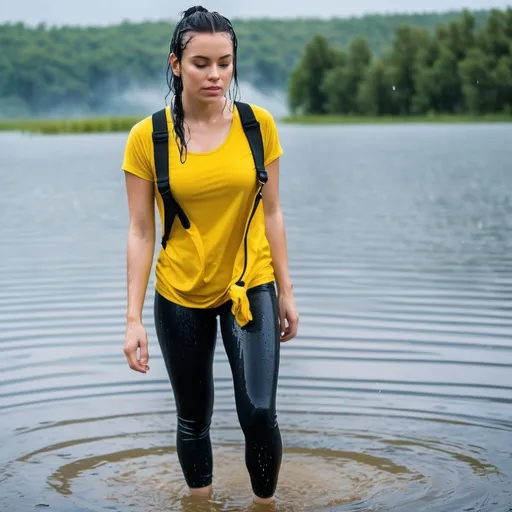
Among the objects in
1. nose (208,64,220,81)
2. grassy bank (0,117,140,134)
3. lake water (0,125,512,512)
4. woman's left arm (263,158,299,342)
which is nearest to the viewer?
nose (208,64,220,81)

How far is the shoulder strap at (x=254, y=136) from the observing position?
539cm

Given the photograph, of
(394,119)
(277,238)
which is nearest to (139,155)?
(277,238)

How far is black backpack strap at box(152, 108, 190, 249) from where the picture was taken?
5336mm

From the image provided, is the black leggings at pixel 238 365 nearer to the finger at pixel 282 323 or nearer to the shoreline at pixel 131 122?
the finger at pixel 282 323

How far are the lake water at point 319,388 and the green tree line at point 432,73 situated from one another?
104328mm

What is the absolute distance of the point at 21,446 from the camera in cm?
766

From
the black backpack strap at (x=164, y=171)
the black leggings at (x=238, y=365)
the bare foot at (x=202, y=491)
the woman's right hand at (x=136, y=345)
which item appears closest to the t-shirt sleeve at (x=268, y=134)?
the black backpack strap at (x=164, y=171)

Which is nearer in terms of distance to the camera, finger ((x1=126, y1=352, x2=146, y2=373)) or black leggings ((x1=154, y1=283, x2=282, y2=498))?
black leggings ((x1=154, y1=283, x2=282, y2=498))

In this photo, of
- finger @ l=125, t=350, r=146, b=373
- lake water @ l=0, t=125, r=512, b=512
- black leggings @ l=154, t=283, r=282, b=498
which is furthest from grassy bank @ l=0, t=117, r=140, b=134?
finger @ l=125, t=350, r=146, b=373

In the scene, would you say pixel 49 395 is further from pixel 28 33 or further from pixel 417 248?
pixel 28 33

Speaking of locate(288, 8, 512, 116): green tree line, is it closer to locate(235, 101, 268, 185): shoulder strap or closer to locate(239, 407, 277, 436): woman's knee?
locate(235, 101, 268, 185): shoulder strap

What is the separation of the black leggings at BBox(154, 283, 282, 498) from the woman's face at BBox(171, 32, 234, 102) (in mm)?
792

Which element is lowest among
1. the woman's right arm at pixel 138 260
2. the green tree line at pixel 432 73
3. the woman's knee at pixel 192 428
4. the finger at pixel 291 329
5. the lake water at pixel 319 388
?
the lake water at pixel 319 388

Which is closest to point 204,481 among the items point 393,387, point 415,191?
point 393,387
